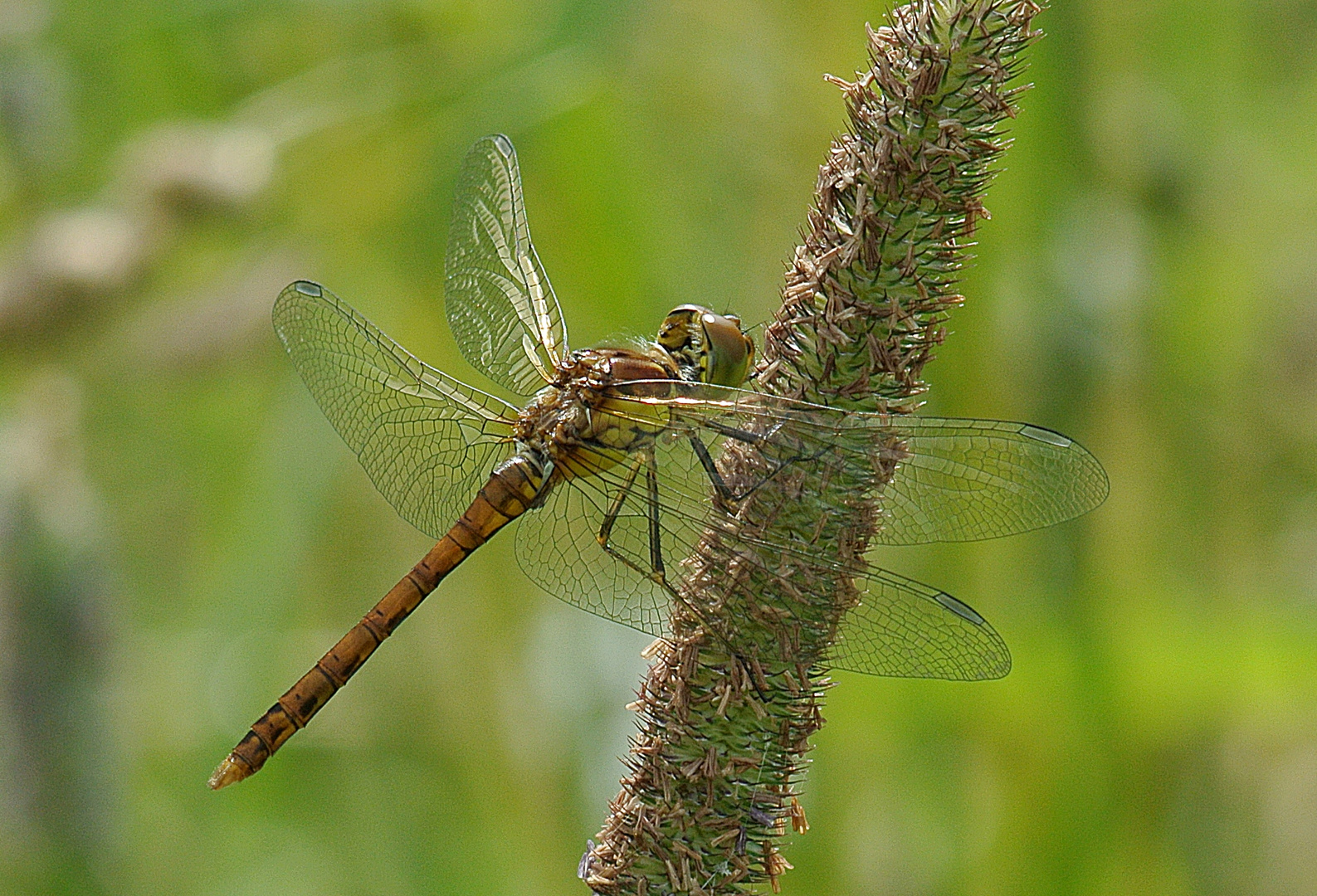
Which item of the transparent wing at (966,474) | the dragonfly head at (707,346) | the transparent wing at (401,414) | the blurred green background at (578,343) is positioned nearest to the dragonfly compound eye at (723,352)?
the dragonfly head at (707,346)

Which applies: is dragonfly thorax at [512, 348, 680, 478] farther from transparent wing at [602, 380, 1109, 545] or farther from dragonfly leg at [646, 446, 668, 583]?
transparent wing at [602, 380, 1109, 545]

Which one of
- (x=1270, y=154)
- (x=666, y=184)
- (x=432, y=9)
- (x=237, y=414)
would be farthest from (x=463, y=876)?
(x=1270, y=154)

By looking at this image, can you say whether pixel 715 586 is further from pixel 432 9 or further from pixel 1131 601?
pixel 432 9

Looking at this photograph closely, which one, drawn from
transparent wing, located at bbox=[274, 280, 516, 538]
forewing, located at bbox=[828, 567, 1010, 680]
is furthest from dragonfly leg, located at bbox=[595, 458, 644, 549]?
forewing, located at bbox=[828, 567, 1010, 680]

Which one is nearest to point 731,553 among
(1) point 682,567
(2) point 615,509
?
(1) point 682,567

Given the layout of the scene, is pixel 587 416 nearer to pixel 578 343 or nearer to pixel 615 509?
pixel 615 509
